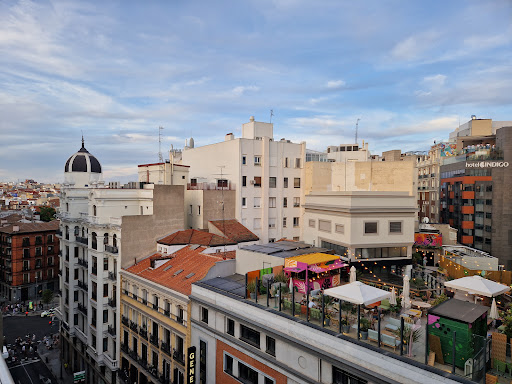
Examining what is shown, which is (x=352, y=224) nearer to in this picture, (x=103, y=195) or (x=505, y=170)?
(x=103, y=195)

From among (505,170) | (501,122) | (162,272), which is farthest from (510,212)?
(162,272)

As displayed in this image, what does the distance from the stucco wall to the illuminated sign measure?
1473 centimetres

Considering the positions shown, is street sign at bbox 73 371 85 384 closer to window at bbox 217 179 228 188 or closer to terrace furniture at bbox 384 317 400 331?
window at bbox 217 179 228 188

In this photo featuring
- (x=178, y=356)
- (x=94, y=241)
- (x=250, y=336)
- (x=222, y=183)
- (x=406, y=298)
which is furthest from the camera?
(x=222, y=183)

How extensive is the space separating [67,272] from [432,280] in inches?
1724

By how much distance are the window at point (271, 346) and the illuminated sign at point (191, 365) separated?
738 centimetres

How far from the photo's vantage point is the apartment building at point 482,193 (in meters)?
59.7

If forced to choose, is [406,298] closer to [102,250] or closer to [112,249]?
[112,249]

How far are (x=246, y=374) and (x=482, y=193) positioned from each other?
59159 mm

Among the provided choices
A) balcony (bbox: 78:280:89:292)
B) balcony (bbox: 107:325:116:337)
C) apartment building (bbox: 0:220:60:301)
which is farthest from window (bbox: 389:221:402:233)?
apartment building (bbox: 0:220:60:301)

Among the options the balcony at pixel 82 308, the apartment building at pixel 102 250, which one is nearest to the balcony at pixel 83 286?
the apartment building at pixel 102 250

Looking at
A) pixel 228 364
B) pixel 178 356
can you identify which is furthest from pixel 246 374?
pixel 178 356

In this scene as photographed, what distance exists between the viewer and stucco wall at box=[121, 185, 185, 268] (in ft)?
119

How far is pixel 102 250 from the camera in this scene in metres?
38.2
